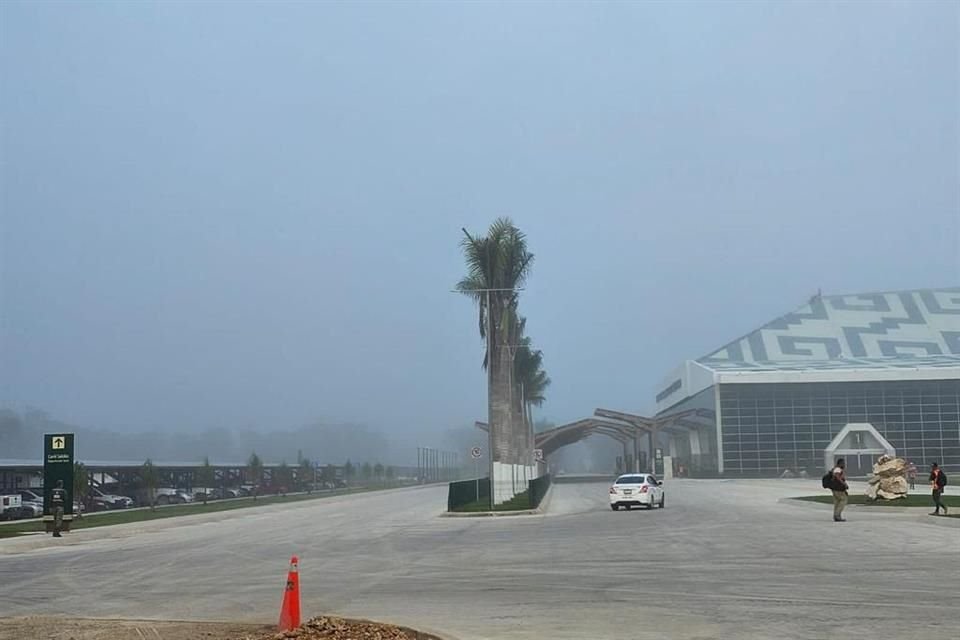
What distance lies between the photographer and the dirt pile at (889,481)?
39.7m

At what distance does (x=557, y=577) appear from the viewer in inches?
699

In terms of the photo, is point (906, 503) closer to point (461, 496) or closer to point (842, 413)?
point (461, 496)

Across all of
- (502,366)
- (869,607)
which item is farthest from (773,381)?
(869,607)

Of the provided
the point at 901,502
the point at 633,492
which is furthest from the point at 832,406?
the point at 633,492

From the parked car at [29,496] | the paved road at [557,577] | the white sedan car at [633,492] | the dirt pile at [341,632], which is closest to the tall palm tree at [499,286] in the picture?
the white sedan car at [633,492]

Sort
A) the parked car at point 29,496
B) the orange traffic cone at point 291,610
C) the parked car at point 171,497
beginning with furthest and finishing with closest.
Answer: the parked car at point 171,497 < the parked car at point 29,496 < the orange traffic cone at point 291,610

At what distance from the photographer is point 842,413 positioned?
3971 inches

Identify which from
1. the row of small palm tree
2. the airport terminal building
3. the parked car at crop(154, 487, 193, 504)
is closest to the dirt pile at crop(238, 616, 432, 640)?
the row of small palm tree

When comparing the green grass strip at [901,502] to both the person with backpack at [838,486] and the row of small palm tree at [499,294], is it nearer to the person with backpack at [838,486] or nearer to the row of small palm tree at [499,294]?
the person with backpack at [838,486]

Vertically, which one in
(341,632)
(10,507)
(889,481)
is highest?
(889,481)

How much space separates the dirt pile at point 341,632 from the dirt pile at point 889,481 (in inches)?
1266

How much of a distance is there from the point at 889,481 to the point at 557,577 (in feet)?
85.5

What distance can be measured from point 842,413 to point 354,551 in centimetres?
8417

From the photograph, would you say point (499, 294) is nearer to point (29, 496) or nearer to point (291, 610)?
point (29, 496)
